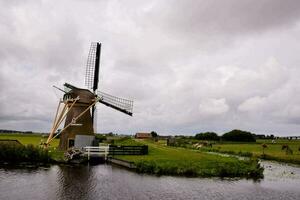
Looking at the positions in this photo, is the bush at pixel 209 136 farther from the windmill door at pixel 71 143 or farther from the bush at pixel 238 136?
the windmill door at pixel 71 143

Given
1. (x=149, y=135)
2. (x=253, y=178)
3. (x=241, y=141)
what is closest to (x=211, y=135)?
(x=241, y=141)

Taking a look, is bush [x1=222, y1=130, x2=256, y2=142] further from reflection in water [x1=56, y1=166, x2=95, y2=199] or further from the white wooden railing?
reflection in water [x1=56, y1=166, x2=95, y2=199]

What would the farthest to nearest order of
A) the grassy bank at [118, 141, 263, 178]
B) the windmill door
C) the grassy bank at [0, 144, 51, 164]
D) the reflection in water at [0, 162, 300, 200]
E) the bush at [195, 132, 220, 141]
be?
1. the bush at [195, 132, 220, 141]
2. the windmill door
3. the grassy bank at [0, 144, 51, 164]
4. the grassy bank at [118, 141, 263, 178]
5. the reflection in water at [0, 162, 300, 200]

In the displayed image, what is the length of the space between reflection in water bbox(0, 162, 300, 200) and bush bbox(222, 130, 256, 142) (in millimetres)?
80560

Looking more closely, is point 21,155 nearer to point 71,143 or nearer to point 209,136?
point 71,143

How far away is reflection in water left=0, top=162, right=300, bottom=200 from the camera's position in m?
22.7

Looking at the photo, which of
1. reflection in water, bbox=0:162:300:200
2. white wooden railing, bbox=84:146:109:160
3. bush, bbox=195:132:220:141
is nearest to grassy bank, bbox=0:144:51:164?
white wooden railing, bbox=84:146:109:160

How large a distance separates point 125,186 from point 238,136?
92504 mm

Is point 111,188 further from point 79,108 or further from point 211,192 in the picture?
point 79,108

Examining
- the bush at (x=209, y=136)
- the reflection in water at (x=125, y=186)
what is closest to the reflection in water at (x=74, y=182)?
the reflection in water at (x=125, y=186)

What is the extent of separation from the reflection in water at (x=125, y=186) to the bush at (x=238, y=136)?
80560mm

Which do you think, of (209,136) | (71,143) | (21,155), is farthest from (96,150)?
(209,136)

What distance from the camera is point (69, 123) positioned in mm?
46219

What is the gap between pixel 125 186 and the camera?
25.5 metres
